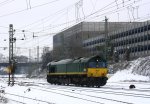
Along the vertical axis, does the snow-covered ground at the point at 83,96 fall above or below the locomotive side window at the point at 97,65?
below

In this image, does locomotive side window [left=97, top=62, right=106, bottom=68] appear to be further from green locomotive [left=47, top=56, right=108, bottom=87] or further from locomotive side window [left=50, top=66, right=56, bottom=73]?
locomotive side window [left=50, top=66, right=56, bottom=73]

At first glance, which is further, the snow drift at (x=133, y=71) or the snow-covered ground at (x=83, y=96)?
the snow drift at (x=133, y=71)

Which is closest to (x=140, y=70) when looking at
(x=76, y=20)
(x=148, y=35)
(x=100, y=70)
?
(x=148, y=35)

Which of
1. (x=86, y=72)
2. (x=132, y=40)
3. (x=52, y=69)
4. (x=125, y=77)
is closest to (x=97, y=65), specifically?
(x=86, y=72)

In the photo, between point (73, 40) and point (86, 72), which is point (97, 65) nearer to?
point (86, 72)

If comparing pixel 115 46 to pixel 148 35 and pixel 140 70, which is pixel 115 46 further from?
pixel 140 70

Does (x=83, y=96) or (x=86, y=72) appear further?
(x=86, y=72)

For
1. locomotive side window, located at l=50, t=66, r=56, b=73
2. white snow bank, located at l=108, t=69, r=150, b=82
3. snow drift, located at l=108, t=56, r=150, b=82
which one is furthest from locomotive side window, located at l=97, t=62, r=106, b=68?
white snow bank, located at l=108, t=69, r=150, b=82

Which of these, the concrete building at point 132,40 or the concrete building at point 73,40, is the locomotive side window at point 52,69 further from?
the concrete building at point 73,40

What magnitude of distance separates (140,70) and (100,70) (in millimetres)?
23398

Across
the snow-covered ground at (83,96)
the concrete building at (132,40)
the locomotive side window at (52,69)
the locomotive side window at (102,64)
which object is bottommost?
the snow-covered ground at (83,96)

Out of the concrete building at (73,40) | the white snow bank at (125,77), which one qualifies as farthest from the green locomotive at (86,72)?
the concrete building at (73,40)

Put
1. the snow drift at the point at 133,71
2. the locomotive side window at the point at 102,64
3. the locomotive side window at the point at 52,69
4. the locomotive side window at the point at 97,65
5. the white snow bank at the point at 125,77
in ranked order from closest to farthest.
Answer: the locomotive side window at the point at 97,65, the locomotive side window at the point at 102,64, the locomotive side window at the point at 52,69, the white snow bank at the point at 125,77, the snow drift at the point at 133,71

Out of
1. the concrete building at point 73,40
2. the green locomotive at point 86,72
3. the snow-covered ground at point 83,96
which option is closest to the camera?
the snow-covered ground at point 83,96
